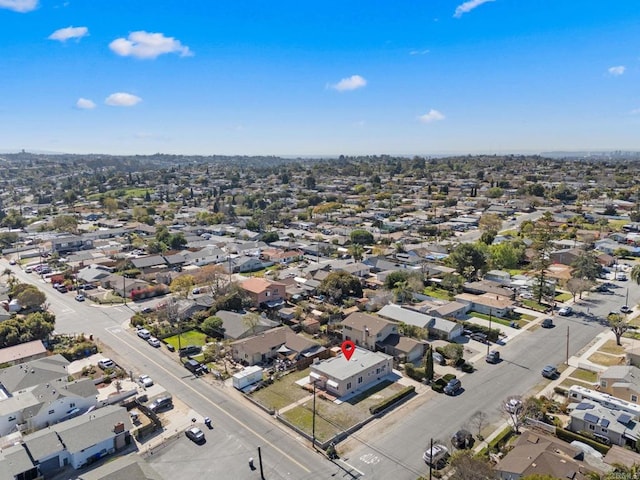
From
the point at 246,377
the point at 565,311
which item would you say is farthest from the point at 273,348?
the point at 565,311

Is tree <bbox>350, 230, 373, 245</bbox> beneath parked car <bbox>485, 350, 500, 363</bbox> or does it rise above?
above

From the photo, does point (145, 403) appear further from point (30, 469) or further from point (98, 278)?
point (98, 278)

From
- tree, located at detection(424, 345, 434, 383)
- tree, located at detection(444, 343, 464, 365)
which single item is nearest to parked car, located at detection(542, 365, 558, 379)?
tree, located at detection(444, 343, 464, 365)

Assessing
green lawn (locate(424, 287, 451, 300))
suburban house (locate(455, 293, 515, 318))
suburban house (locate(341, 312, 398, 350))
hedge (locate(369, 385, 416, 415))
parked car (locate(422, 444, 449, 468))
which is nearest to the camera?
parked car (locate(422, 444, 449, 468))

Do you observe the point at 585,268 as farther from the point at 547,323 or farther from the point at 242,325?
the point at 242,325

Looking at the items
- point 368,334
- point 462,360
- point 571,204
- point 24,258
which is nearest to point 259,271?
point 368,334

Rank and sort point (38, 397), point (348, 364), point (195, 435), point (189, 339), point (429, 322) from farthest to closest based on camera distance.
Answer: point (429, 322), point (189, 339), point (348, 364), point (38, 397), point (195, 435)

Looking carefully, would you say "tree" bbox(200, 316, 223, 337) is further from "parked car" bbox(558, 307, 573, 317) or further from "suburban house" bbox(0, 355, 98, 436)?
"parked car" bbox(558, 307, 573, 317)
